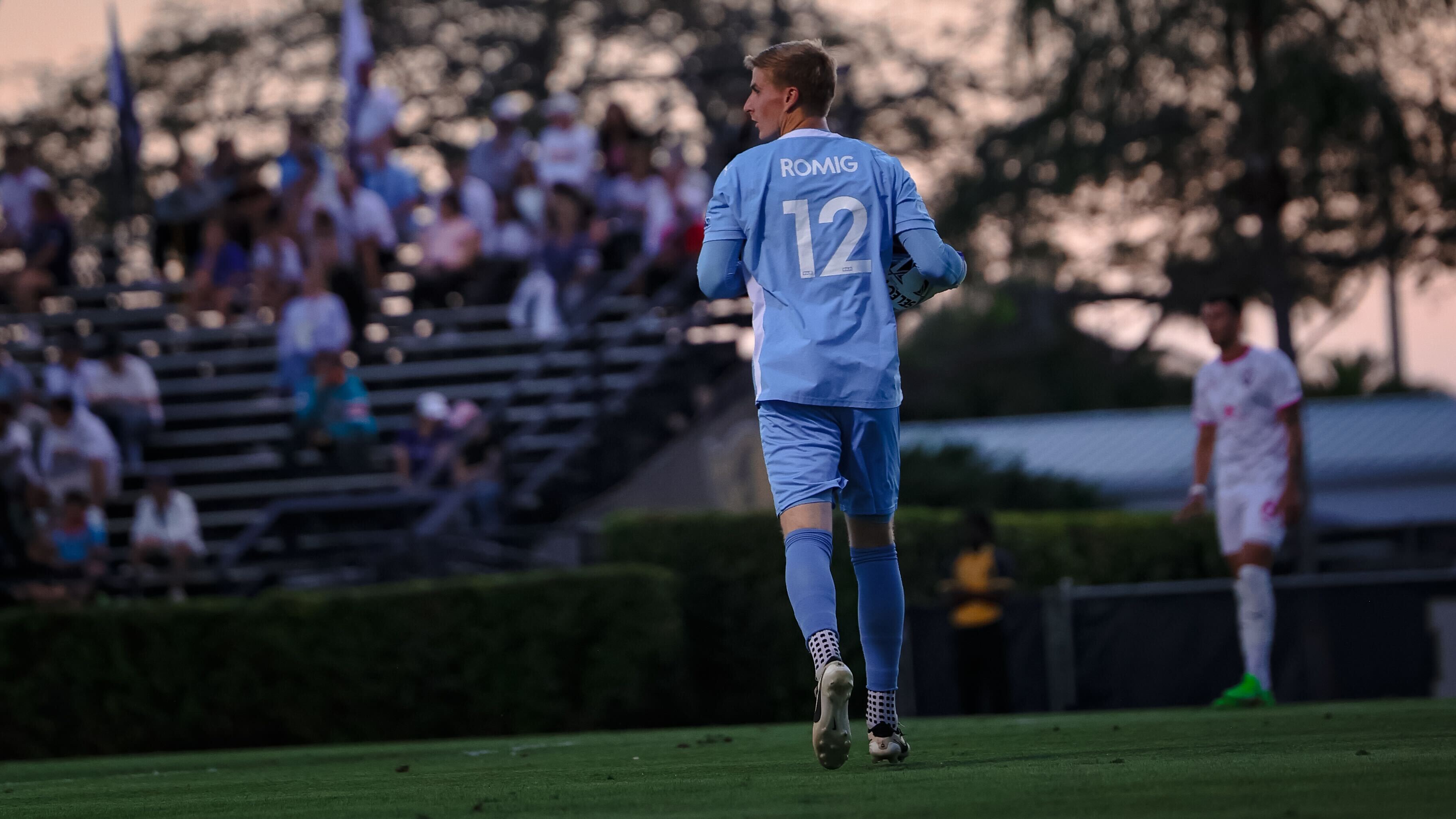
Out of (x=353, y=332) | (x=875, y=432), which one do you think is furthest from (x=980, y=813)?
(x=353, y=332)

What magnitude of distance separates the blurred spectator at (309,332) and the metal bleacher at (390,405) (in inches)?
27.2

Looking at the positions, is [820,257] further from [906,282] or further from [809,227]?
[906,282]

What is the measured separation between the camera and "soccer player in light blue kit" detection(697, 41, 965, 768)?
17.8 feet

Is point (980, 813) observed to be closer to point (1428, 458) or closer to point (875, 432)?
point (875, 432)

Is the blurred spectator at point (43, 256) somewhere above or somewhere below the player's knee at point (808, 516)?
above

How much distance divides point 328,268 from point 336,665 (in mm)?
5369

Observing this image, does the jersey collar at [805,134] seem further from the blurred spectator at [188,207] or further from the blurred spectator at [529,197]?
the blurred spectator at [188,207]

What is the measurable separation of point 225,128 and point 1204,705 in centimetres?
2332

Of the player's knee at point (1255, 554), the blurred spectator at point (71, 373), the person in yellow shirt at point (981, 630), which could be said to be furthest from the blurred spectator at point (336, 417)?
the player's knee at point (1255, 554)

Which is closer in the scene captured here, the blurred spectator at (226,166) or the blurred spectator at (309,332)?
the blurred spectator at (309,332)

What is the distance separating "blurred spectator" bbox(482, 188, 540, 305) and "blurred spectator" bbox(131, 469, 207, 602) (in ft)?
14.3

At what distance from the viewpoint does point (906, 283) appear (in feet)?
18.4

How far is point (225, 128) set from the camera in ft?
103

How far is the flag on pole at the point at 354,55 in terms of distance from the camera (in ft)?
65.3
